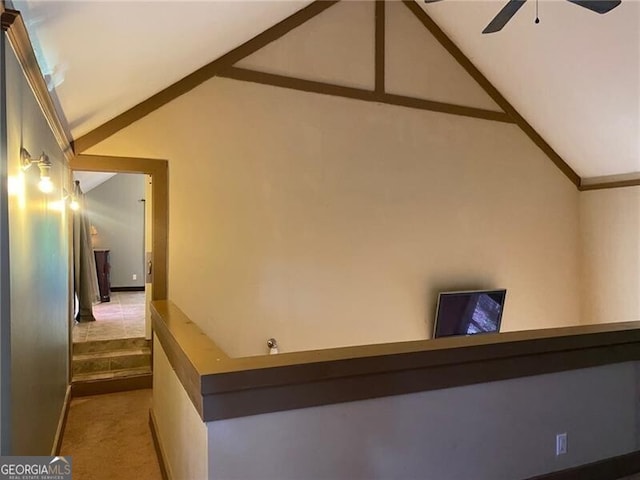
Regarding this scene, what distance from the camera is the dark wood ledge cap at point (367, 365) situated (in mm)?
1570

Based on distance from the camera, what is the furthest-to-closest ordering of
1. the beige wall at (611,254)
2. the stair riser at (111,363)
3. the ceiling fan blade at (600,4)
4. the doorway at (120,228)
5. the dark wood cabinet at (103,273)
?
the doorway at (120,228) < the dark wood cabinet at (103,273) < the beige wall at (611,254) < the stair riser at (111,363) < the ceiling fan blade at (600,4)

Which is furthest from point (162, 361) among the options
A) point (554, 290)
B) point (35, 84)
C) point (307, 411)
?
point (554, 290)

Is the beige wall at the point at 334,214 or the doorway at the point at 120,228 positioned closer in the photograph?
the beige wall at the point at 334,214

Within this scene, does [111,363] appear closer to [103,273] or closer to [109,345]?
[109,345]

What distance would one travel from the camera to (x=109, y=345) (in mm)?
4648

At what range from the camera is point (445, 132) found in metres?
5.16

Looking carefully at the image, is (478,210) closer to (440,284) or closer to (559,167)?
(440,284)

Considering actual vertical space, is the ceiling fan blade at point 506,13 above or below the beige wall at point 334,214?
above

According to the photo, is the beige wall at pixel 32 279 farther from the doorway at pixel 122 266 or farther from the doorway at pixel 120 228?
the doorway at pixel 120 228

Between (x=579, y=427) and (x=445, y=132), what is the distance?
3606 millimetres

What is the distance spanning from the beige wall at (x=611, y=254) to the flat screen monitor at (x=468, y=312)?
4.92 ft

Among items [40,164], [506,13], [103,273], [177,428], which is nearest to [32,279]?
[40,164]

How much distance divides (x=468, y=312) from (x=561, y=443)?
2897 mm

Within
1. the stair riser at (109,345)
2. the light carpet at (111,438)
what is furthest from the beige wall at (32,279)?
the stair riser at (109,345)
